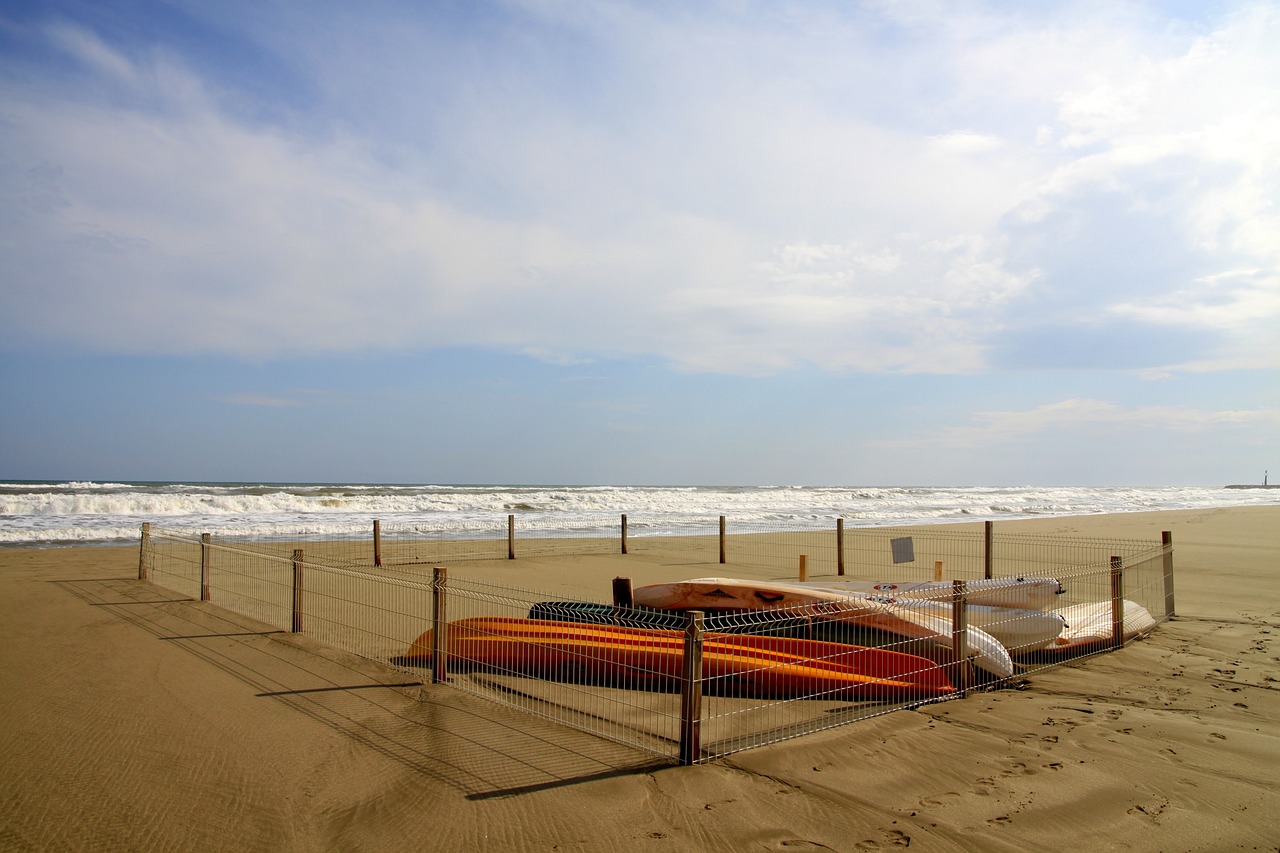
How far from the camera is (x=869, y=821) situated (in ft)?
11.7

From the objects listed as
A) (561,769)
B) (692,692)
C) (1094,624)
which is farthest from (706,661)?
(1094,624)

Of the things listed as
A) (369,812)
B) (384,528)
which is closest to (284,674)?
(369,812)

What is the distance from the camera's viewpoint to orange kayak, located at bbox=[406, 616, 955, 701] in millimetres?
5605

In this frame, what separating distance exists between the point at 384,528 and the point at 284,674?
18.7m

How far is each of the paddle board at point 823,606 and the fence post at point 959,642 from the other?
0.25ft

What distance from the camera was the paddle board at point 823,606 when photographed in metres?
6.14

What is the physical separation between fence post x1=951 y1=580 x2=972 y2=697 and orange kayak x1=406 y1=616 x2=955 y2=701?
0.10 metres

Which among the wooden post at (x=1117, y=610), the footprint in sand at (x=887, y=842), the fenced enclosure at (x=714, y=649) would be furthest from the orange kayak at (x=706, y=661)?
the wooden post at (x=1117, y=610)

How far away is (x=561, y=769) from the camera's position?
4176mm

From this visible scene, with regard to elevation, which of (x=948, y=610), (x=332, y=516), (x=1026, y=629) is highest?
(x=948, y=610)

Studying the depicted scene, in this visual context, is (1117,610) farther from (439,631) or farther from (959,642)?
(439,631)

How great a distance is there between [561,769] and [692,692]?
2.64 ft

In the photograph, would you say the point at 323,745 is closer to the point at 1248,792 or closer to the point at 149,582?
the point at 1248,792

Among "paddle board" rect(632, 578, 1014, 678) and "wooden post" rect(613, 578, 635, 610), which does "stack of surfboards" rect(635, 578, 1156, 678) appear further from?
"wooden post" rect(613, 578, 635, 610)
